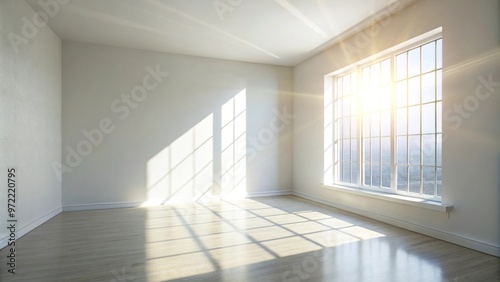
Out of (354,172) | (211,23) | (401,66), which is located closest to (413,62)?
(401,66)

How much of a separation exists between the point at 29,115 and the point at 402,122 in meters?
4.92

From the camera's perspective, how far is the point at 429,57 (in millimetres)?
3525

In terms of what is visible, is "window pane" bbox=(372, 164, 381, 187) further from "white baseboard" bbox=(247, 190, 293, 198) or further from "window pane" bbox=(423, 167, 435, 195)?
"white baseboard" bbox=(247, 190, 293, 198)

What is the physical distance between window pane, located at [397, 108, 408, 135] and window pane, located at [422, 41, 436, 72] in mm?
592

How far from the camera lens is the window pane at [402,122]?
12.5 ft

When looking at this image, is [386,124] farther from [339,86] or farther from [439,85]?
[339,86]

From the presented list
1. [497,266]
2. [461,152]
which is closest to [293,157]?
[461,152]

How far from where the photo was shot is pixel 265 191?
6078 mm

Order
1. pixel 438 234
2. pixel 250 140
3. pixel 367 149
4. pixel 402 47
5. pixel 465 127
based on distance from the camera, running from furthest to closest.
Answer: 1. pixel 250 140
2. pixel 367 149
3. pixel 402 47
4. pixel 438 234
5. pixel 465 127

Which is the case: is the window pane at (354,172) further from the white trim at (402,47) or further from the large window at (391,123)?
the white trim at (402,47)

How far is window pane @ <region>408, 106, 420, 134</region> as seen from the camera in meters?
3.62

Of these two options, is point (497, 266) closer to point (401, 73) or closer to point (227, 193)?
point (401, 73)

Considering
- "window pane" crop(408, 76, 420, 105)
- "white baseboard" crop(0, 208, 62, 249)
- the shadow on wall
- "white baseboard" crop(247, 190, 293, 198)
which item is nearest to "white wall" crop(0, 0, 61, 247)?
"white baseboard" crop(0, 208, 62, 249)

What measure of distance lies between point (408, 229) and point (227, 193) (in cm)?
330
